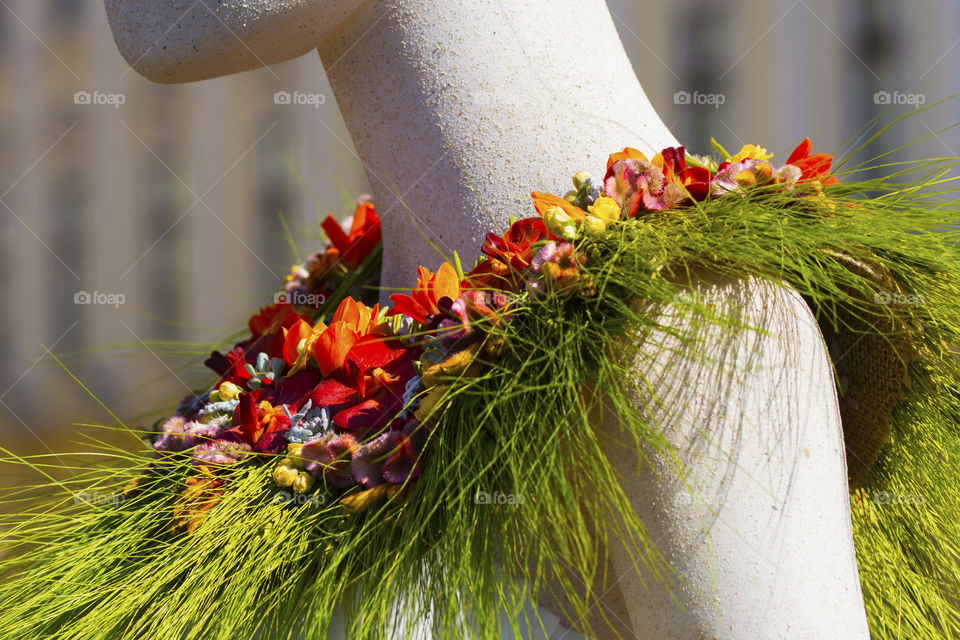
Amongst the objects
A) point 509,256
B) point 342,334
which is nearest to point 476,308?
point 509,256

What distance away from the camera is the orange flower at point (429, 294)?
63 cm

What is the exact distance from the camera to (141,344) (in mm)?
988

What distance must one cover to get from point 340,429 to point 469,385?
0.14m

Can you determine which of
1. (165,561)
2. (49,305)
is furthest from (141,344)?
(49,305)

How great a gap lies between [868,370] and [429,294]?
0.43 m

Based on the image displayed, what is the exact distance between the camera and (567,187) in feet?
2.28

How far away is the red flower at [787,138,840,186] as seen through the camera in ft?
2.18
